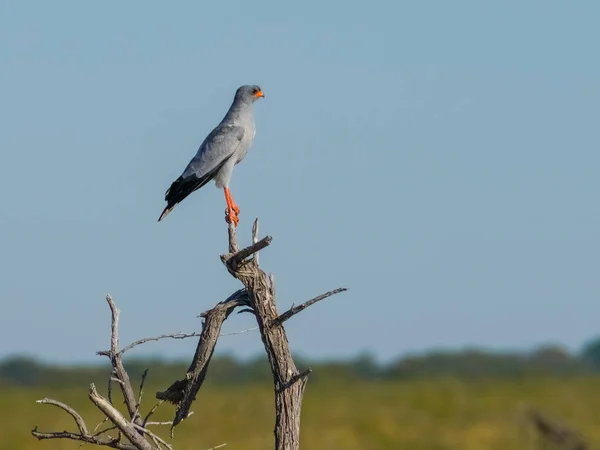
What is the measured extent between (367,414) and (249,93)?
110ft

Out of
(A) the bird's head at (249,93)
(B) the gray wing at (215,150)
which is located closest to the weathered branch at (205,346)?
(B) the gray wing at (215,150)

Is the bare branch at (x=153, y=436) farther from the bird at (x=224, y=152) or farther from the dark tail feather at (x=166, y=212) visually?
the dark tail feather at (x=166, y=212)

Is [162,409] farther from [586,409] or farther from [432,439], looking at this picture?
[586,409]

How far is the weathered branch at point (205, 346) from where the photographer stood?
603cm

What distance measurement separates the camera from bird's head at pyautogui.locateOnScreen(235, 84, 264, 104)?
975 cm

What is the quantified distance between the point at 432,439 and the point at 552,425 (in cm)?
3402

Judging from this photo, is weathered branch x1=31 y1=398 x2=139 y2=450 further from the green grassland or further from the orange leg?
the green grassland

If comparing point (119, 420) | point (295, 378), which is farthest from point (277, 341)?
point (119, 420)

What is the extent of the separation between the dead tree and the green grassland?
21.8m

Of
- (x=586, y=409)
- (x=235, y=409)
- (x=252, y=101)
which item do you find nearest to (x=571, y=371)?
(x=586, y=409)

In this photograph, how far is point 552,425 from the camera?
2648 mm

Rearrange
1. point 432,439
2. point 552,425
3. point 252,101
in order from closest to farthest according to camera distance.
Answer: point 552,425 → point 252,101 → point 432,439

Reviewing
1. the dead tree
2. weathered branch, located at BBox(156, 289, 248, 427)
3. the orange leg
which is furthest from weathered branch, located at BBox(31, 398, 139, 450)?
the orange leg

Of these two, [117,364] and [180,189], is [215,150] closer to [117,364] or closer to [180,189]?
[180,189]
